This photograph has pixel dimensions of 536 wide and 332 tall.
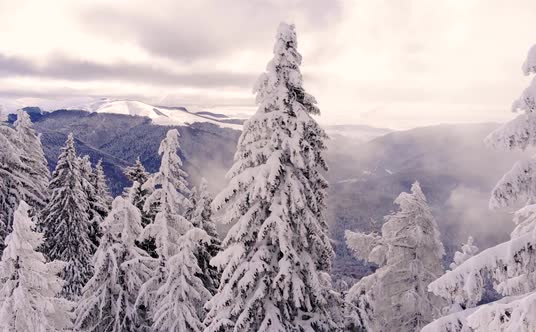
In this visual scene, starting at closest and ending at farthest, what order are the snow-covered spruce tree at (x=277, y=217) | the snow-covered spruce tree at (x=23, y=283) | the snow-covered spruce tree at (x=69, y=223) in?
the snow-covered spruce tree at (x=277, y=217) < the snow-covered spruce tree at (x=23, y=283) < the snow-covered spruce tree at (x=69, y=223)

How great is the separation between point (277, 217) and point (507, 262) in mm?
7770

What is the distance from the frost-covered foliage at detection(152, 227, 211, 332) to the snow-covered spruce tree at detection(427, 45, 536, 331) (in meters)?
15.6

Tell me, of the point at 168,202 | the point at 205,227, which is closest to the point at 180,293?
the point at 168,202

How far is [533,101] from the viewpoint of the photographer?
6.91m

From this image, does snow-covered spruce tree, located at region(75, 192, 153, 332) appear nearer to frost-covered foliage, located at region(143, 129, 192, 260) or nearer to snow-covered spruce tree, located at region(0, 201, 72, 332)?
frost-covered foliage, located at region(143, 129, 192, 260)

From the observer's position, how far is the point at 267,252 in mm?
14047

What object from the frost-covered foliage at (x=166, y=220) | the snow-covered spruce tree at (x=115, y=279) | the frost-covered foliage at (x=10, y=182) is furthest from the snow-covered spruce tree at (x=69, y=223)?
the frost-covered foliage at (x=166, y=220)

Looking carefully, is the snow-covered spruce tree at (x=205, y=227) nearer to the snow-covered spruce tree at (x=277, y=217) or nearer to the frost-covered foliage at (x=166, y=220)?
the frost-covered foliage at (x=166, y=220)

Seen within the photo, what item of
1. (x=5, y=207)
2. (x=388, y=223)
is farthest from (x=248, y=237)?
(x=5, y=207)

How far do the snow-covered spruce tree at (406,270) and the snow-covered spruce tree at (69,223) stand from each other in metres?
20.3

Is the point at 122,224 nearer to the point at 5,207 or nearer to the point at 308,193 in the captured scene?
the point at 5,207

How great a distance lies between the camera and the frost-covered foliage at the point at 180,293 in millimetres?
21094

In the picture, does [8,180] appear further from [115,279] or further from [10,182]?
[115,279]

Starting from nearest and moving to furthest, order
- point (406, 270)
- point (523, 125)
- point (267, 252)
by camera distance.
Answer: point (523, 125)
point (267, 252)
point (406, 270)
